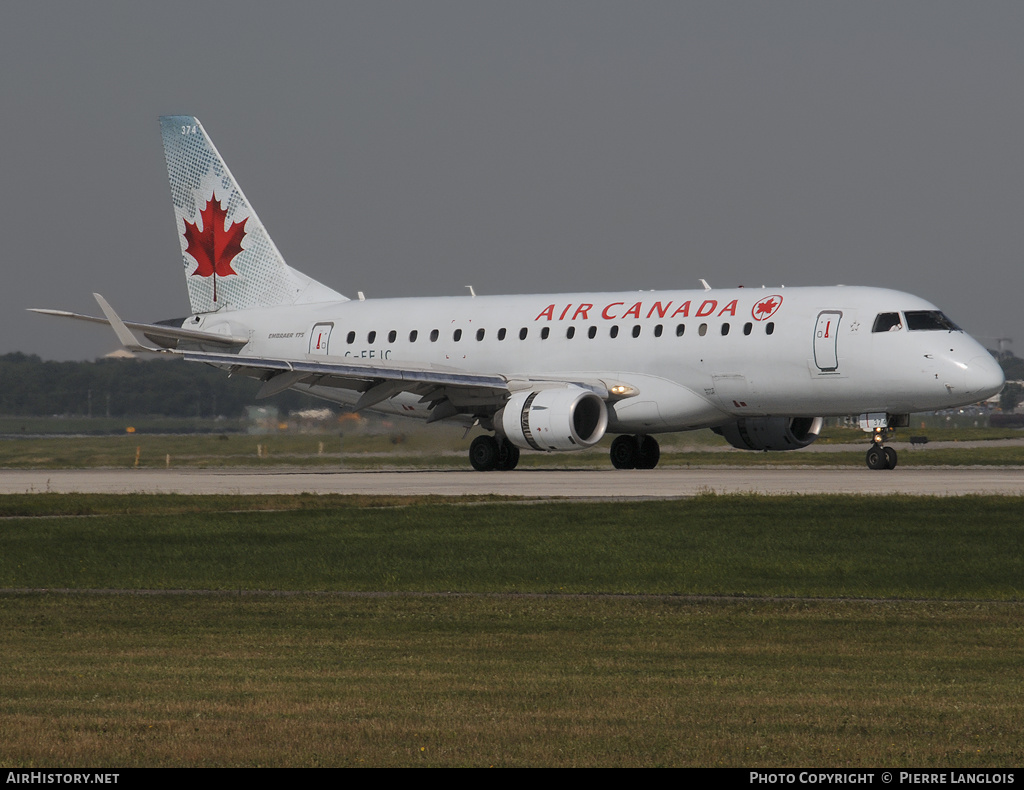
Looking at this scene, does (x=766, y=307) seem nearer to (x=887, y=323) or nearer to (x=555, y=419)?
(x=887, y=323)

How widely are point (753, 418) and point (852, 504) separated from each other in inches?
585

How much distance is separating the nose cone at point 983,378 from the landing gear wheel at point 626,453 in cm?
987

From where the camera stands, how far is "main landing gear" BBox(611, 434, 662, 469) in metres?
42.0

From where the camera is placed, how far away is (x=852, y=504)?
25.3 m

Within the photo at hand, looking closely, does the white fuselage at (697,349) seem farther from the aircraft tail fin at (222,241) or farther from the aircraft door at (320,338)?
the aircraft tail fin at (222,241)

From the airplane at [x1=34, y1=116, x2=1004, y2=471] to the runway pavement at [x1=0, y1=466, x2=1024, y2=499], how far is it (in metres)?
1.36

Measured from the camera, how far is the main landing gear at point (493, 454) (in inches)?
1610

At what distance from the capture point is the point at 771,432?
41031 millimetres

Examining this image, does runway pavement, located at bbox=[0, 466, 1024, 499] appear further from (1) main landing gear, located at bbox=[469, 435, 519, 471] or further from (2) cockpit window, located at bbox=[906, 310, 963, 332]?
(2) cockpit window, located at bbox=[906, 310, 963, 332]

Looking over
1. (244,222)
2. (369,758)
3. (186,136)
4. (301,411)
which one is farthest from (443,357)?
(369,758)

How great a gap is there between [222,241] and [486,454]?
12.6 meters

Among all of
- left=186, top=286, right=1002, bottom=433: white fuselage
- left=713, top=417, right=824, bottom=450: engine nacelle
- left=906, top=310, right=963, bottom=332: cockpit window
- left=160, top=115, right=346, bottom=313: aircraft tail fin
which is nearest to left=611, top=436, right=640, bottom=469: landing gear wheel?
left=713, top=417, right=824, bottom=450: engine nacelle

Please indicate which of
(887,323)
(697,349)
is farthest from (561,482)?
(887,323)

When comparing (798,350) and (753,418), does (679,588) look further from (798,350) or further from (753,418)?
(753,418)
